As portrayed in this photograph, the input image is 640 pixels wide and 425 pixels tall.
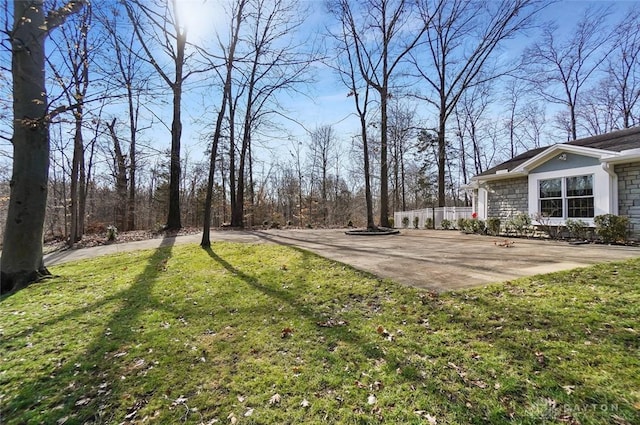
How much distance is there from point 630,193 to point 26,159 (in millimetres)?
14737

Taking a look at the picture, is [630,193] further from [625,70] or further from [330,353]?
[625,70]

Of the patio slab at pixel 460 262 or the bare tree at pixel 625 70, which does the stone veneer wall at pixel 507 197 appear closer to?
the patio slab at pixel 460 262

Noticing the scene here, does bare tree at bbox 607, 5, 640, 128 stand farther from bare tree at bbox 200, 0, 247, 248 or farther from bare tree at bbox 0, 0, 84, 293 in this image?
bare tree at bbox 0, 0, 84, 293

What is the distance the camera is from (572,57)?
18484 millimetres

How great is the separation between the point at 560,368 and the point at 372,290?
2301 millimetres

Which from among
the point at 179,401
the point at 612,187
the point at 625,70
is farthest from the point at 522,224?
the point at 625,70

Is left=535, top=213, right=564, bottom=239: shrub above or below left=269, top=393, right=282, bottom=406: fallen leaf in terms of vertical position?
above

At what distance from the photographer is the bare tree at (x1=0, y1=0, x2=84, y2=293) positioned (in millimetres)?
4762

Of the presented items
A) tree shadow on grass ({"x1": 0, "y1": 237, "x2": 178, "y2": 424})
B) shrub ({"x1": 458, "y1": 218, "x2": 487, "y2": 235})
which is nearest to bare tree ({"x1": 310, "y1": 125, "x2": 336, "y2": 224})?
shrub ({"x1": 458, "y1": 218, "x2": 487, "y2": 235})

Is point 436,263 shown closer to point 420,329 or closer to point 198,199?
point 420,329

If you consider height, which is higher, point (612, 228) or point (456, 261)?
point (612, 228)

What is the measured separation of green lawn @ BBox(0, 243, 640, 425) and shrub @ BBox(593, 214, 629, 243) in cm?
423

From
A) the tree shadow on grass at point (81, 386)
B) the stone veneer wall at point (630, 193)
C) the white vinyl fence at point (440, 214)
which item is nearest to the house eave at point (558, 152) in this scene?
the stone veneer wall at point (630, 193)

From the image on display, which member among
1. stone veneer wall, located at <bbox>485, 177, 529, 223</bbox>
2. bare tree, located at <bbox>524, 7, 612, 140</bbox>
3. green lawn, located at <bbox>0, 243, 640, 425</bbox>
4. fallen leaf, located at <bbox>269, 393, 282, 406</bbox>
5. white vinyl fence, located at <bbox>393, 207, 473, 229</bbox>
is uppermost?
bare tree, located at <bbox>524, 7, 612, 140</bbox>
